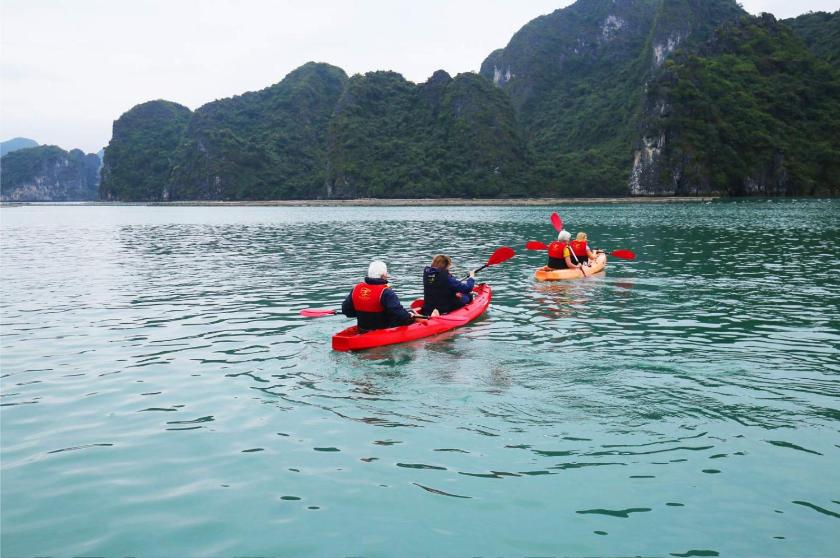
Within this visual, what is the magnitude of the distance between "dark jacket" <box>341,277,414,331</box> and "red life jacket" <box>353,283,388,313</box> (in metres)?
0.05

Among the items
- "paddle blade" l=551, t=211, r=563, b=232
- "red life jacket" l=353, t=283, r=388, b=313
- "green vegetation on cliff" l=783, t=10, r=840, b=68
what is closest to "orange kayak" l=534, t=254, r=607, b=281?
"paddle blade" l=551, t=211, r=563, b=232

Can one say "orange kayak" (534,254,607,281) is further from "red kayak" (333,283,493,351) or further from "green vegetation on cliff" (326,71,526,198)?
"green vegetation on cliff" (326,71,526,198)

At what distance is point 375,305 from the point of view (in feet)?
31.7

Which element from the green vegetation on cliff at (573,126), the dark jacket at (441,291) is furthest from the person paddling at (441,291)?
the green vegetation on cliff at (573,126)

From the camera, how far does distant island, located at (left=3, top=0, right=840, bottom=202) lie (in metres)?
105

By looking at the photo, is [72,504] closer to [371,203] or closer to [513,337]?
[513,337]

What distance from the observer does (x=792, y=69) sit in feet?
369

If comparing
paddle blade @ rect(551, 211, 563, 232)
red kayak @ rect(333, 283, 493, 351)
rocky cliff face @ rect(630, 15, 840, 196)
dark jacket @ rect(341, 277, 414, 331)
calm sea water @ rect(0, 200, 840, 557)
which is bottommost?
calm sea water @ rect(0, 200, 840, 557)

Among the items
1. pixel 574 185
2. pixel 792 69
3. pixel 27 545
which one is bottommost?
pixel 27 545

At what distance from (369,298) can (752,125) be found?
114 m

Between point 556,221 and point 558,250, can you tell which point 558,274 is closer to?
point 558,250

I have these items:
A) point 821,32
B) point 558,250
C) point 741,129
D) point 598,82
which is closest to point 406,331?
point 558,250

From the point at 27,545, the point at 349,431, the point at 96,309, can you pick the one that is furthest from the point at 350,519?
the point at 96,309

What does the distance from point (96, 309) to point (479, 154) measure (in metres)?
122
